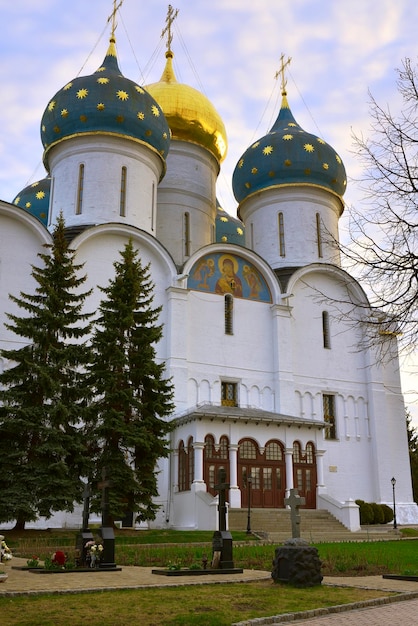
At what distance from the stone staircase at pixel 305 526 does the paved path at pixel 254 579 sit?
27.4 ft

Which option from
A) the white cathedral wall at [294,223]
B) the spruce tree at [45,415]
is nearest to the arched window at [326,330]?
the white cathedral wall at [294,223]

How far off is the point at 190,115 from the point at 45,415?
693 inches

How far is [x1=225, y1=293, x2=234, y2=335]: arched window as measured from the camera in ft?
78.6

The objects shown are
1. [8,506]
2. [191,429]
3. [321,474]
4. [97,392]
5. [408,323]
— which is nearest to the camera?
[408,323]

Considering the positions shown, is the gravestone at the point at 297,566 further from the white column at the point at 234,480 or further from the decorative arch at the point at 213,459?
the decorative arch at the point at 213,459

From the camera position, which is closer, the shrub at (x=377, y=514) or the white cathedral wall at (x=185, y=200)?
the shrub at (x=377, y=514)

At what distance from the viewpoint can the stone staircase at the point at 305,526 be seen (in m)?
17.9

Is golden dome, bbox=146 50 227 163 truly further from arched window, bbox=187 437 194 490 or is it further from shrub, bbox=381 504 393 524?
shrub, bbox=381 504 393 524

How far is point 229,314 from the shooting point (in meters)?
24.2

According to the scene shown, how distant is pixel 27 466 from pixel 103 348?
11.8 ft

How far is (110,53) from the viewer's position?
27234 mm

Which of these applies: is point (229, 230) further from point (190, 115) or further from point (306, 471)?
point (306, 471)

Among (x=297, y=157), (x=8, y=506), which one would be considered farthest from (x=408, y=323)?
(x=297, y=157)

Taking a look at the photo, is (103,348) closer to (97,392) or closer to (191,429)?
(97,392)
